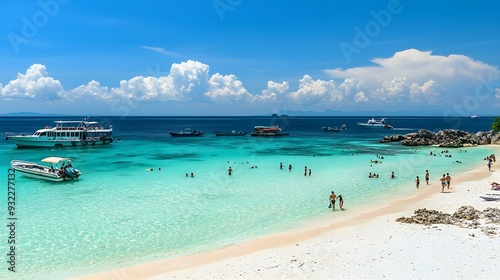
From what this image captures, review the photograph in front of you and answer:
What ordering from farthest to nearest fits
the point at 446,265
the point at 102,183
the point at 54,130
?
the point at 54,130, the point at 102,183, the point at 446,265

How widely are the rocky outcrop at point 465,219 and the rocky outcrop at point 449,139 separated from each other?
57.2 m

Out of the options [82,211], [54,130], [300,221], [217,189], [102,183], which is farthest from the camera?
[54,130]

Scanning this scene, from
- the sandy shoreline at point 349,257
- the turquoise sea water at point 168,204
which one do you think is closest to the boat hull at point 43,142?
the turquoise sea water at point 168,204

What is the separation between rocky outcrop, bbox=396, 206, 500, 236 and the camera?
19.7 meters

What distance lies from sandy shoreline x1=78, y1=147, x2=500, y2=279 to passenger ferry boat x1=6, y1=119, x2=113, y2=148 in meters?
67.7

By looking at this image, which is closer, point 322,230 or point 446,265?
point 446,265

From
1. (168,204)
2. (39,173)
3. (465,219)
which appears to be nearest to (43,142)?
(39,173)

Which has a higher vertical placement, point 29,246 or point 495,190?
point 495,190

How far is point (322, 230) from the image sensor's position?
2197 centimetres

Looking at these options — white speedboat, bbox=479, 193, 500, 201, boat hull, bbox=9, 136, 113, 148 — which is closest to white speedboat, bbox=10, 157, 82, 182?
boat hull, bbox=9, 136, 113, 148

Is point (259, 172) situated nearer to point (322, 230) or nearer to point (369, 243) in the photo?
point (322, 230)

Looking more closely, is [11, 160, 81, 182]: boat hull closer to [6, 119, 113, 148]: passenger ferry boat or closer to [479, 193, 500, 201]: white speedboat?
[6, 119, 113, 148]: passenger ferry boat

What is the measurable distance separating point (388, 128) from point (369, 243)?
492 ft

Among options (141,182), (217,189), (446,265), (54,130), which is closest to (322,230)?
(446,265)
